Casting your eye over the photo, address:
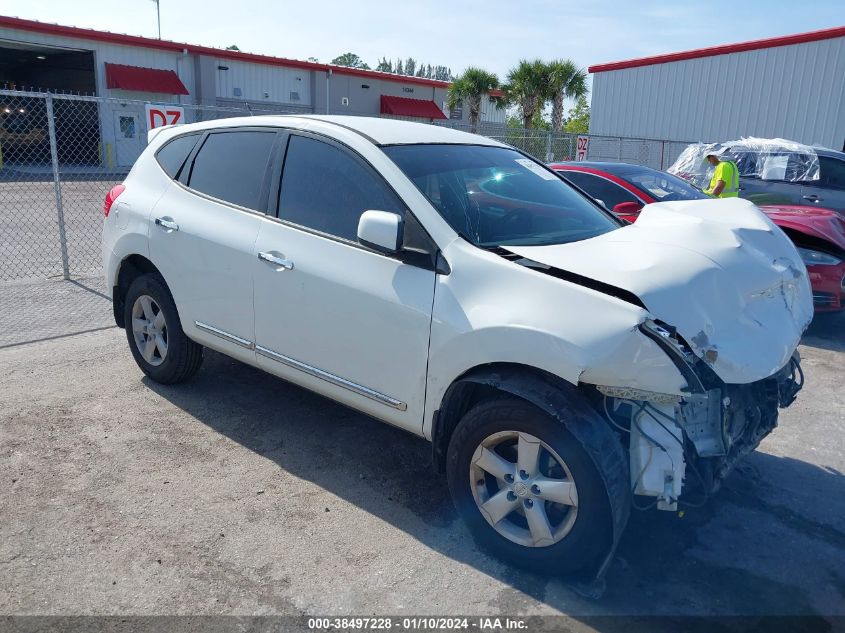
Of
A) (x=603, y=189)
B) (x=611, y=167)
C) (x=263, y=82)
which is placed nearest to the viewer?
(x=603, y=189)

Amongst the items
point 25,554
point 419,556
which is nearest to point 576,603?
point 419,556

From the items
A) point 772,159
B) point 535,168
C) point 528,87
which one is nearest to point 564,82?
point 528,87

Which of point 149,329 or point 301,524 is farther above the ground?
point 149,329

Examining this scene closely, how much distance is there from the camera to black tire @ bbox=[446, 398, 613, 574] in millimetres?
2824

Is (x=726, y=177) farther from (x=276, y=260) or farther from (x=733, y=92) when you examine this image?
(x=733, y=92)

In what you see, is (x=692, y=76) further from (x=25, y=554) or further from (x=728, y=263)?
(x=25, y=554)

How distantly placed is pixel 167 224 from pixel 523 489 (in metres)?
2.92

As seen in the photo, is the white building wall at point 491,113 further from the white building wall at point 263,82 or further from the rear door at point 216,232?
the rear door at point 216,232

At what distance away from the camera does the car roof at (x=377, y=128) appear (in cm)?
392

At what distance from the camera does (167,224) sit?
4.57 meters

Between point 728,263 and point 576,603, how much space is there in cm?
164

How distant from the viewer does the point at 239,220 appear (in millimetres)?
4191

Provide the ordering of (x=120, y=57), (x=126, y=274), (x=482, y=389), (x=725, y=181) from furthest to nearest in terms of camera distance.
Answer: (x=120, y=57) → (x=725, y=181) → (x=126, y=274) → (x=482, y=389)

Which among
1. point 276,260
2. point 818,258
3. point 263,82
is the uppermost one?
point 263,82
